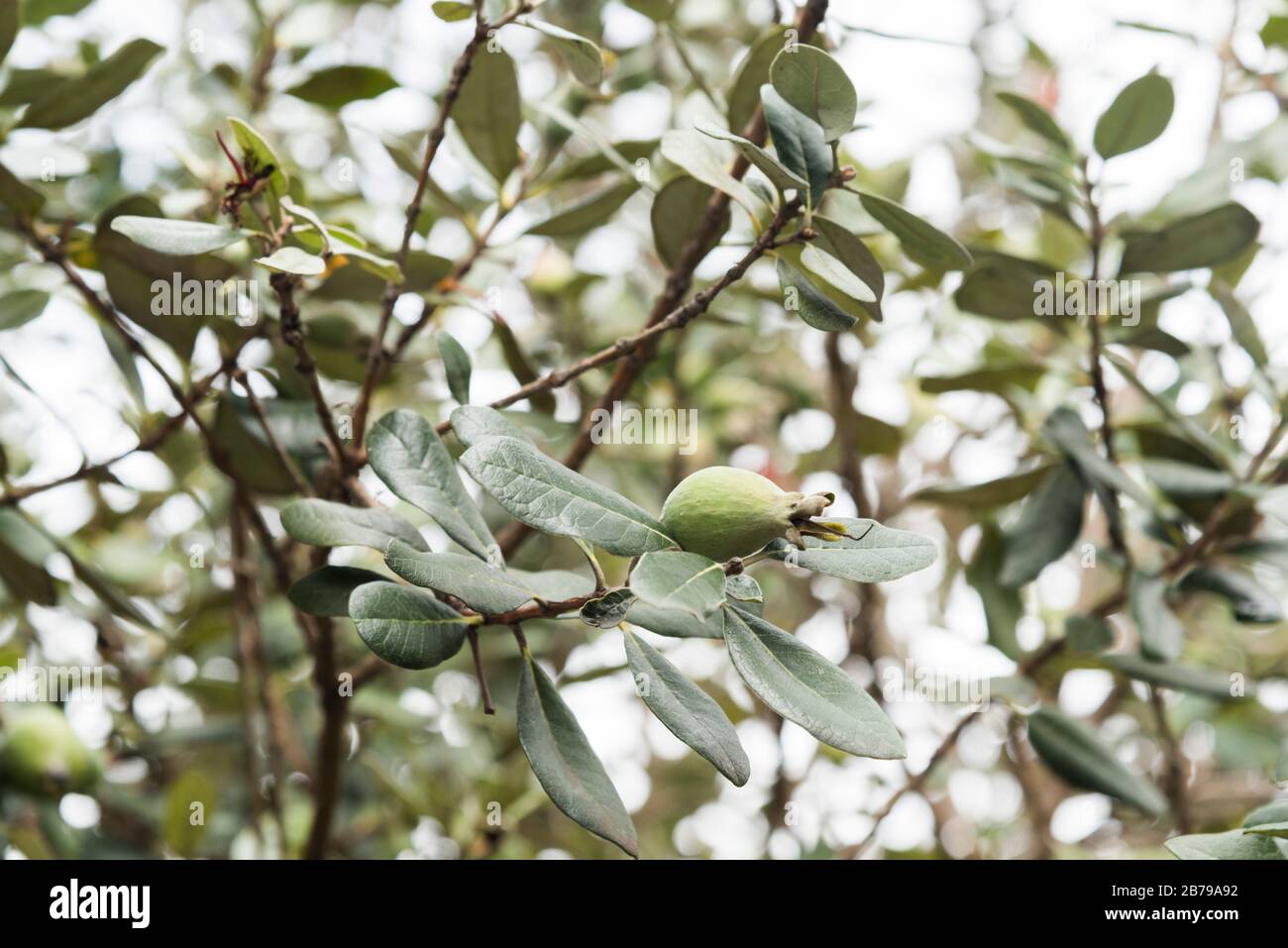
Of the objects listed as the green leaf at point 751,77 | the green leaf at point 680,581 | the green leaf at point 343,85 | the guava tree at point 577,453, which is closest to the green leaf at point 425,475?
the guava tree at point 577,453

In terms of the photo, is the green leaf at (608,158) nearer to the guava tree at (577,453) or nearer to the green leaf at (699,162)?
the guava tree at (577,453)

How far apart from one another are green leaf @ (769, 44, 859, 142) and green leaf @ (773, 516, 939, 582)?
0.89ft

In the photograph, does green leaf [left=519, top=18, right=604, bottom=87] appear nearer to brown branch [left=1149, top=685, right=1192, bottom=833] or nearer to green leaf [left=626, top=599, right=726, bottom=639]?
green leaf [left=626, top=599, right=726, bottom=639]

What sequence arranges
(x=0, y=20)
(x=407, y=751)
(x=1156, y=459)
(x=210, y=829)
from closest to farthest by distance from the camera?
1. (x=0, y=20)
2. (x=1156, y=459)
3. (x=210, y=829)
4. (x=407, y=751)

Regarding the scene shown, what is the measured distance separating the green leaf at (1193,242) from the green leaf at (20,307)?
108 centimetres

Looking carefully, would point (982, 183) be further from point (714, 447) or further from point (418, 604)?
point (418, 604)

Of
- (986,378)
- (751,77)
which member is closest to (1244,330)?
(986,378)

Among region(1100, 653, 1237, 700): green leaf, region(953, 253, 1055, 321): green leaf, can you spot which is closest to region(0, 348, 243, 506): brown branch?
region(953, 253, 1055, 321): green leaf

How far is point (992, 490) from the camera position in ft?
3.76

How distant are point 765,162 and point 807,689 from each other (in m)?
0.32

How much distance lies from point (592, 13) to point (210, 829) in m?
1.35

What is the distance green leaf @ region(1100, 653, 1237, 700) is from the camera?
3.51ft

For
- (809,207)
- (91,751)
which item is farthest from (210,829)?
(809,207)
